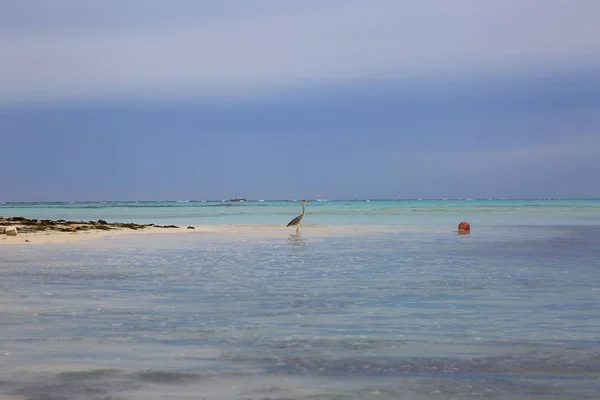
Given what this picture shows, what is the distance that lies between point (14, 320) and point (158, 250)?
12.9 metres

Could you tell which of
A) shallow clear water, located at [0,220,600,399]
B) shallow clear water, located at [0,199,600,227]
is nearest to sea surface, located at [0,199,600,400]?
shallow clear water, located at [0,220,600,399]

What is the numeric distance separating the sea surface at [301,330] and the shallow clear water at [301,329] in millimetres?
25

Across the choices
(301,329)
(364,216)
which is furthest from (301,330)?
(364,216)

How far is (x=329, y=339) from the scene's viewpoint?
824 cm

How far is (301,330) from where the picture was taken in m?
8.80

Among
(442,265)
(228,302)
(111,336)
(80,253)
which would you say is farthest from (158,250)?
(111,336)

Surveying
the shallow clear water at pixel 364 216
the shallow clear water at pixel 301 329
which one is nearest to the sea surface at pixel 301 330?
the shallow clear water at pixel 301 329

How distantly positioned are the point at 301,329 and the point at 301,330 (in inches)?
2.5

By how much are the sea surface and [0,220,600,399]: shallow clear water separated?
0.08 feet

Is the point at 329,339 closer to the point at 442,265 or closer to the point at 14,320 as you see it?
the point at 14,320

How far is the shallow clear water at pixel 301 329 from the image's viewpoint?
20.8 feet

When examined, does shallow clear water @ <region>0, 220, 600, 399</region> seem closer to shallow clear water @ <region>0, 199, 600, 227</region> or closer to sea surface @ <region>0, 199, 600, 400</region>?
sea surface @ <region>0, 199, 600, 400</region>

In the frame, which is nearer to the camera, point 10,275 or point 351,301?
point 351,301

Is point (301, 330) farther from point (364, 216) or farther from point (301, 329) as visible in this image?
point (364, 216)
